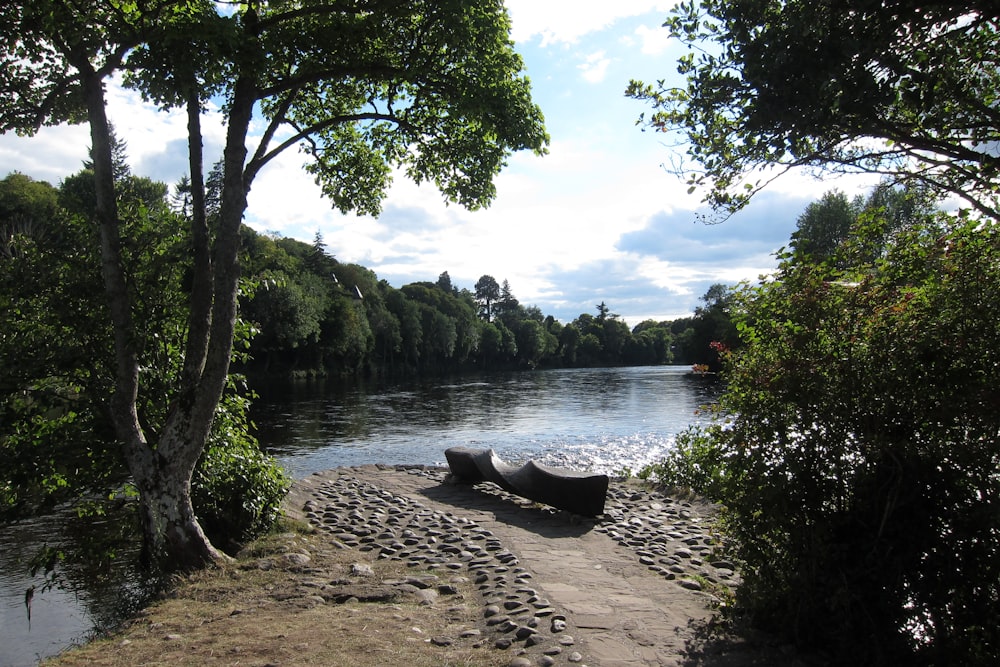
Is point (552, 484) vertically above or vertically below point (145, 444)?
below

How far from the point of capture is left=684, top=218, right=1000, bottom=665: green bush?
4.64 meters

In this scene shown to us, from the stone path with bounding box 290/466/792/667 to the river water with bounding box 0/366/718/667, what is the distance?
9.07ft

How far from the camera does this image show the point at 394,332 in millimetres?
92312

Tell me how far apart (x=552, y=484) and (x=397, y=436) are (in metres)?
16.8

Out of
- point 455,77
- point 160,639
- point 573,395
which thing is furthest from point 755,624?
point 573,395

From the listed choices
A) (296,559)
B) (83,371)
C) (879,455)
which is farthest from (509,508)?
(879,455)

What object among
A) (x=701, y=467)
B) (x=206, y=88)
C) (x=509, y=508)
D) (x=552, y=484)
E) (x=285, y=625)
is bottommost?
(x=509, y=508)

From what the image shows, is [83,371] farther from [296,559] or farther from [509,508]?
[509,508]

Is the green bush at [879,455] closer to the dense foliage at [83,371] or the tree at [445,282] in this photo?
the dense foliage at [83,371]

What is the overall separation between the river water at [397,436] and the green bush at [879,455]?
367cm

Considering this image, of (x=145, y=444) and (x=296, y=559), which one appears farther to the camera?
(x=296, y=559)

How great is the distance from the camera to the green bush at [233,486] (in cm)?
955

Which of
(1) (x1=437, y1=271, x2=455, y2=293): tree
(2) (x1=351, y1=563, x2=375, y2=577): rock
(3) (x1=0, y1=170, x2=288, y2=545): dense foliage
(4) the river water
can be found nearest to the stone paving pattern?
(2) (x1=351, y1=563, x2=375, y2=577): rock

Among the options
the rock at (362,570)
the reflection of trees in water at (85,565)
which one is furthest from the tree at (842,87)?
the reflection of trees in water at (85,565)
